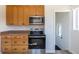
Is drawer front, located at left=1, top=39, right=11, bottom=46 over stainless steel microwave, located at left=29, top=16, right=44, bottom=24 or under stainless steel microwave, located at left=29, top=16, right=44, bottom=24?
under

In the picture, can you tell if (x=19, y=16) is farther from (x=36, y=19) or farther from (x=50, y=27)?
(x=50, y=27)

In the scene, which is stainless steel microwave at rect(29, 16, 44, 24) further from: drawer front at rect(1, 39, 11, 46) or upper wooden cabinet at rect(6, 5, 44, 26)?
drawer front at rect(1, 39, 11, 46)

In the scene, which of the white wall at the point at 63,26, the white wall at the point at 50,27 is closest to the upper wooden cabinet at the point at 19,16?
the white wall at the point at 50,27

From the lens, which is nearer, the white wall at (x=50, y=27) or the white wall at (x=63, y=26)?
the white wall at (x=63, y=26)

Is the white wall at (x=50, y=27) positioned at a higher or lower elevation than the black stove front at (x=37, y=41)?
higher

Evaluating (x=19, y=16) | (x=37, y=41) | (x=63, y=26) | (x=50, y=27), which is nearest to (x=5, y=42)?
(x=37, y=41)

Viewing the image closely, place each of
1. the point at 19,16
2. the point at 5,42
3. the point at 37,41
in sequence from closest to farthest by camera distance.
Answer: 1. the point at 5,42
2. the point at 37,41
3. the point at 19,16

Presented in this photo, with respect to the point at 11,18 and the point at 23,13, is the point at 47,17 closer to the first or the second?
the point at 23,13

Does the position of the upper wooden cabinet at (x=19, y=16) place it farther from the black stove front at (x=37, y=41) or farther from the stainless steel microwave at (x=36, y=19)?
the black stove front at (x=37, y=41)

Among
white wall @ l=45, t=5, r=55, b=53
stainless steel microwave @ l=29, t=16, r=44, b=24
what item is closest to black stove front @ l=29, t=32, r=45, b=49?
white wall @ l=45, t=5, r=55, b=53

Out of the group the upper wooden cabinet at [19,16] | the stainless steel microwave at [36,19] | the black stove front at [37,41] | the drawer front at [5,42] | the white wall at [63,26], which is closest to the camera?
the drawer front at [5,42]

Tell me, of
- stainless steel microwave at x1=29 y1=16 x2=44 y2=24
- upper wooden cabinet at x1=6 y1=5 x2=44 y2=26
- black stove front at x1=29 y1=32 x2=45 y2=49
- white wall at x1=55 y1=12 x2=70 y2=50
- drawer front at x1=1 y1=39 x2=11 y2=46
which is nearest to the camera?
drawer front at x1=1 y1=39 x2=11 y2=46
